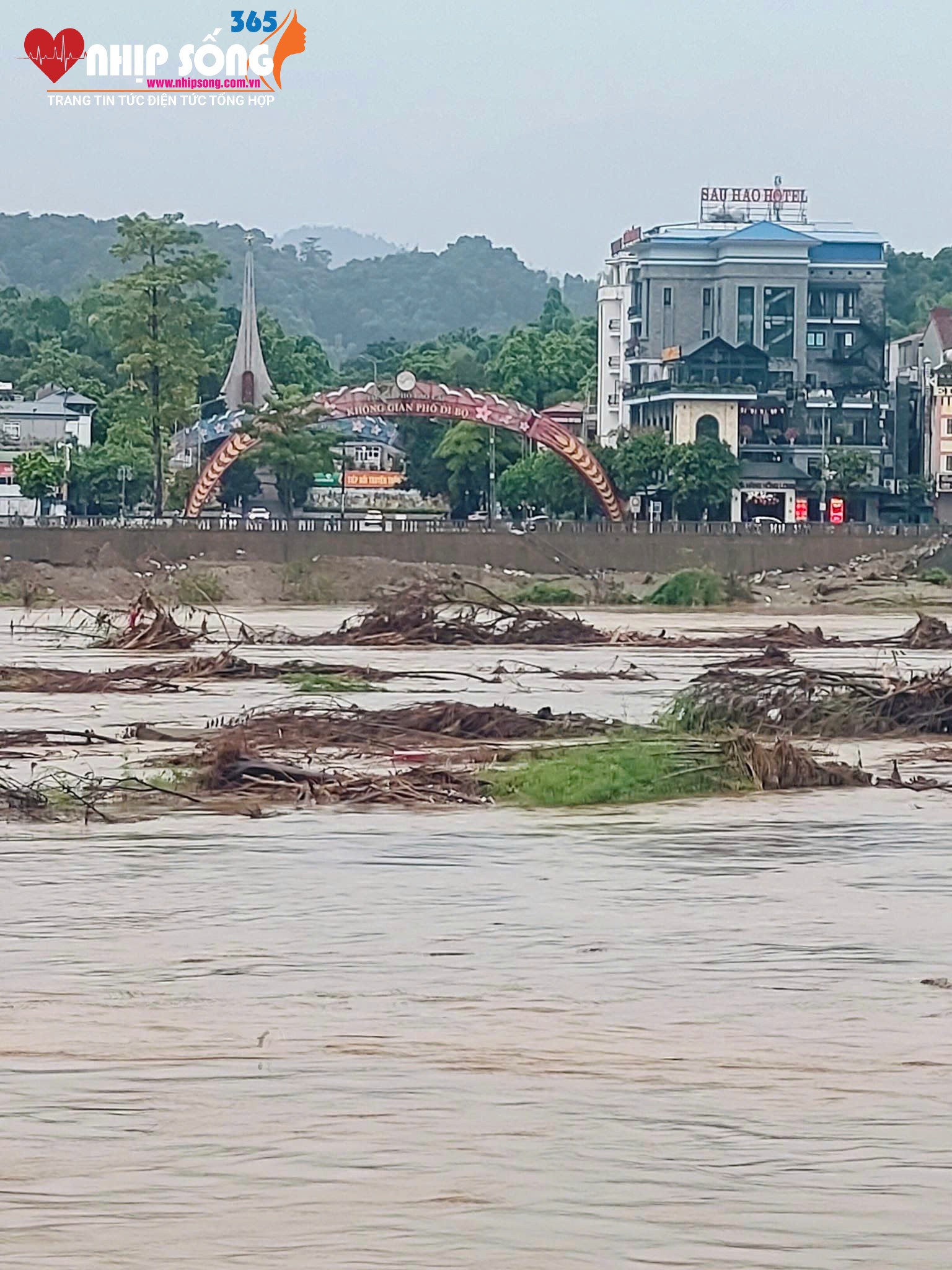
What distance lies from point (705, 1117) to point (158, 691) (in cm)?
2214

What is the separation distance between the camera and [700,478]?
326 ft

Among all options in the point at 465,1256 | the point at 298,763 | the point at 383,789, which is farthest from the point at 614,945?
the point at 298,763

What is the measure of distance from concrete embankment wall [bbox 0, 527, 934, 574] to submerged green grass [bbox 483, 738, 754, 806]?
48206 millimetres

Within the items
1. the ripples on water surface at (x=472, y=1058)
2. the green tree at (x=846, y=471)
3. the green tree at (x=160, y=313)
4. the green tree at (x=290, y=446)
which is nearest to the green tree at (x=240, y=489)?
the green tree at (x=290, y=446)

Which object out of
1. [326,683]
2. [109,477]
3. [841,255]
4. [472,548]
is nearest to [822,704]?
[326,683]

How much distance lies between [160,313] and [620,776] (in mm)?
64834

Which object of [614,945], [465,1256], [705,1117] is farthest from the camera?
[614,945]

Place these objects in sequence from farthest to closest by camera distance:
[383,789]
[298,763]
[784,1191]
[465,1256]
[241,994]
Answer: [298,763] → [383,789] → [241,994] → [784,1191] → [465,1256]

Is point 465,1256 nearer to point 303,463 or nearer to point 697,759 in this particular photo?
point 697,759

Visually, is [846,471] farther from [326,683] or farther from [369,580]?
[326,683]

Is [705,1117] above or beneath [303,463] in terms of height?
beneath

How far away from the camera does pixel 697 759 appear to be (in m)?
19.6

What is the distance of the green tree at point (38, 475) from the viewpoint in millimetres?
99438

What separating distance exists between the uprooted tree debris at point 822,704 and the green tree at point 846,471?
79.8 metres
